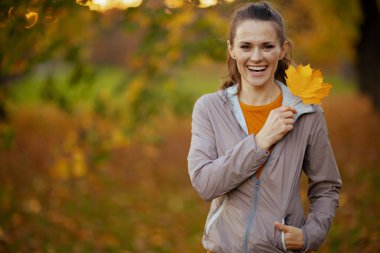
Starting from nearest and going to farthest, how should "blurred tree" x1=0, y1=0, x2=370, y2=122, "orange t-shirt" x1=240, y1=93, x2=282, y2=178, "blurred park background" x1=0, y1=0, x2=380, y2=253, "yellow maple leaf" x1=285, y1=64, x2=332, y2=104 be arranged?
"yellow maple leaf" x1=285, y1=64, x2=332, y2=104 → "orange t-shirt" x1=240, y1=93, x2=282, y2=178 → "blurred tree" x1=0, y1=0, x2=370, y2=122 → "blurred park background" x1=0, y1=0, x2=380, y2=253

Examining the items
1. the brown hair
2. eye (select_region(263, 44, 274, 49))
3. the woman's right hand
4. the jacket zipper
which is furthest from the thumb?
eye (select_region(263, 44, 274, 49))

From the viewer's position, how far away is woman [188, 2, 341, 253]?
2.54 metres

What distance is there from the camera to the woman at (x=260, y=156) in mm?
2543

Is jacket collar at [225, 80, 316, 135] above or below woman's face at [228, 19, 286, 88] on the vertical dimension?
below

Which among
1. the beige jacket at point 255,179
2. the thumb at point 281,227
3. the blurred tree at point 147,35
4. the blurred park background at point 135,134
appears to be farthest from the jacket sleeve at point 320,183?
the blurred park background at point 135,134

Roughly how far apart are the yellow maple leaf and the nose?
15cm

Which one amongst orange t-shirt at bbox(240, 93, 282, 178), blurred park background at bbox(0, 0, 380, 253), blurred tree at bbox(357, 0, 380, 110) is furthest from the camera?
blurred tree at bbox(357, 0, 380, 110)

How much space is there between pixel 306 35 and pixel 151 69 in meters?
7.06

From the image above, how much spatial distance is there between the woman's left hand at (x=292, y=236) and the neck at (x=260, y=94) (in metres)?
0.66

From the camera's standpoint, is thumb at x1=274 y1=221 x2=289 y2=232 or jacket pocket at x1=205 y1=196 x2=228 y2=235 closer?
thumb at x1=274 y1=221 x2=289 y2=232

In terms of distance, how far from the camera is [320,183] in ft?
8.95

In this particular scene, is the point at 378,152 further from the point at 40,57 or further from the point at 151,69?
the point at 40,57

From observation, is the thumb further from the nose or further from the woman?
the nose

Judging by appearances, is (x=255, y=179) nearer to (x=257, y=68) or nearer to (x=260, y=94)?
(x=260, y=94)
